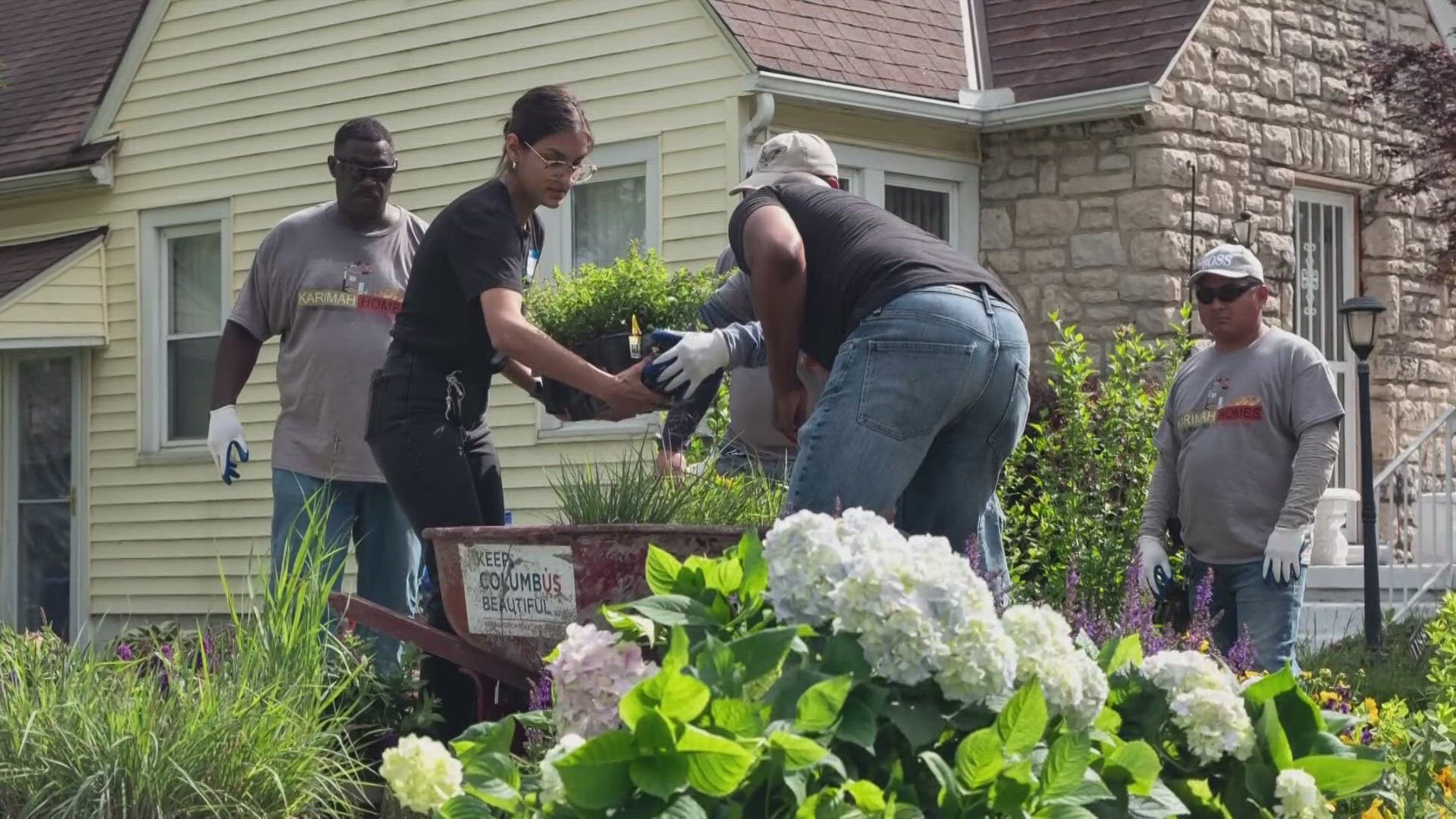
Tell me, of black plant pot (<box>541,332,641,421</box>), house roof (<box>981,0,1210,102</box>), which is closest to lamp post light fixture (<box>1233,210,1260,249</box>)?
house roof (<box>981,0,1210,102</box>)

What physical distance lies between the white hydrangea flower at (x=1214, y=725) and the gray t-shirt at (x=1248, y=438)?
10.8 feet

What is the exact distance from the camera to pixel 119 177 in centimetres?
1440

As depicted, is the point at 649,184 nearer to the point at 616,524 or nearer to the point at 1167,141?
the point at 1167,141

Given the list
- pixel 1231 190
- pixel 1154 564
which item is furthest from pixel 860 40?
pixel 1154 564

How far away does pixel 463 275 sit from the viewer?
5.04 m

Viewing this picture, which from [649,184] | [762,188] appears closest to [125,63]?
[649,184]

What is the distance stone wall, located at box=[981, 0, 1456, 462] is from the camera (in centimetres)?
1148

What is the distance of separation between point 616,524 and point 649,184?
739 cm

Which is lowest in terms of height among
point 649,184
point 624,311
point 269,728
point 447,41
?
point 269,728

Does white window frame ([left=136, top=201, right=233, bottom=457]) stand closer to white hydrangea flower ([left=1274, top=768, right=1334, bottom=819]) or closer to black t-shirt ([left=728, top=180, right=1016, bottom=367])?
black t-shirt ([left=728, top=180, right=1016, bottom=367])

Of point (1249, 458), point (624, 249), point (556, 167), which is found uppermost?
point (624, 249)

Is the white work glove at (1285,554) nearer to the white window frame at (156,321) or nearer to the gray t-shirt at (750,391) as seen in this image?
the gray t-shirt at (750,391)

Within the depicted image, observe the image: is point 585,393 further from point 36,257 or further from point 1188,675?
point 36,257

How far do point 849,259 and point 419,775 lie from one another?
194cm
